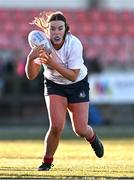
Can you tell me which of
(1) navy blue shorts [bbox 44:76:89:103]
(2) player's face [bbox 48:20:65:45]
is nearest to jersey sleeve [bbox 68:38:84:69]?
(2) player's face [bbox 48:20:65:45]

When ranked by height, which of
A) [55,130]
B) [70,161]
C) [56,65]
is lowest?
[70,161]

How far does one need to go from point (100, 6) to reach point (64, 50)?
19.6 m

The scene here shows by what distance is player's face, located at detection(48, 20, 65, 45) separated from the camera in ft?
30.3

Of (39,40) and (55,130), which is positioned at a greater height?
(39,40)

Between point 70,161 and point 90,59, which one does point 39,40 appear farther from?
point 90,59

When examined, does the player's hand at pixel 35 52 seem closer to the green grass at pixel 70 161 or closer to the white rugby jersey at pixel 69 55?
the white rugby jersey at pixel 69 55

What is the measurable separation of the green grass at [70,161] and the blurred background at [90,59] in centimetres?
677

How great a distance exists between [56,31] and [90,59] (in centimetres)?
1467

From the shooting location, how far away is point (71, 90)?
31.7 feet

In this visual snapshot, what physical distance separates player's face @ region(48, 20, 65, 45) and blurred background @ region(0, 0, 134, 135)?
12.8 meters

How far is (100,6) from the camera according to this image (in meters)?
28.8

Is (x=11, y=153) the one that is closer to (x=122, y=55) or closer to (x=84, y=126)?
(x=84, y=126)

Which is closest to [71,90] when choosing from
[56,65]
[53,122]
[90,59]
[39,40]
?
[53,122]

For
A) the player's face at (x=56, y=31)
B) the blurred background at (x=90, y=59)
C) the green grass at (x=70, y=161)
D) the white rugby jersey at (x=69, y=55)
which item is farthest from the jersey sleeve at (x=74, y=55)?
the blurred background at (x=90, y=59)
